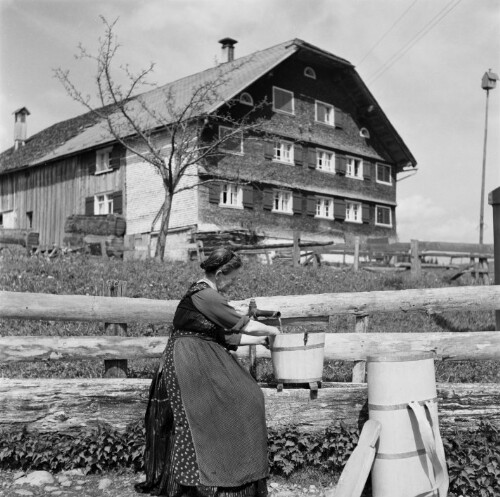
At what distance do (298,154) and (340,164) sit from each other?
2.67 m

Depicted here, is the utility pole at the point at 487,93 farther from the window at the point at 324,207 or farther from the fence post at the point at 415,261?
the fence post at the point at 415,261

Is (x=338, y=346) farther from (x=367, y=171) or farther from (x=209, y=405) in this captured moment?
(x=367, y=171)

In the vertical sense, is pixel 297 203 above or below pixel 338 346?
above

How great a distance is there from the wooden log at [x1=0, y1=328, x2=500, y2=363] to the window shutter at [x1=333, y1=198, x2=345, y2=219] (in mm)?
23448

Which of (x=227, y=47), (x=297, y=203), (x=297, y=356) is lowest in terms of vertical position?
(x=297, y=356)

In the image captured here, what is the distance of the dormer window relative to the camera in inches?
1088

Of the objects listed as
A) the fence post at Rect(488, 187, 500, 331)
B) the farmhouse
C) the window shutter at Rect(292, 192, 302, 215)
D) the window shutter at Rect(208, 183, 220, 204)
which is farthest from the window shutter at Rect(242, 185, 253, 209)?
the fence post at Rect(488, 187, 500, 331)

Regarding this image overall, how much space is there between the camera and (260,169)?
25609 mm

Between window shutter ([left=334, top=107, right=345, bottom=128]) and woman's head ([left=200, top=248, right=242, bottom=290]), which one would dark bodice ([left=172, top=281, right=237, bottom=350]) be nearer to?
woman's head ([left=200, top=248, right=242, bottom=290])

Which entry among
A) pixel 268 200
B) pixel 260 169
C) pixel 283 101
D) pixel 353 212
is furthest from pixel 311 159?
pixel 353 212

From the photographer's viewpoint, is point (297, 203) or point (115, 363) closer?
point (115, 363)

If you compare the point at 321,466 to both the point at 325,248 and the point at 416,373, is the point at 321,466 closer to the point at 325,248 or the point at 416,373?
the point at 416,373

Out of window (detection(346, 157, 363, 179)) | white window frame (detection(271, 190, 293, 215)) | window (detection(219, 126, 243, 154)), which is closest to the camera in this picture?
window (detection(219, 126, 243, 154))

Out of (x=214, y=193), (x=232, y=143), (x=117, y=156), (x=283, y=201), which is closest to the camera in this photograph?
(x=214, y=193)
